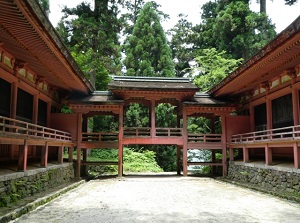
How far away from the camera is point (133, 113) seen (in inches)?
1198

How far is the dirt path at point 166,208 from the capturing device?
7.64 metres

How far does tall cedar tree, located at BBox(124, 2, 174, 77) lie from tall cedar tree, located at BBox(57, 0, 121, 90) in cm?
230

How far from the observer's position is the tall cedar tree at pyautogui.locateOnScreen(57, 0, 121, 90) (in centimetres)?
2841

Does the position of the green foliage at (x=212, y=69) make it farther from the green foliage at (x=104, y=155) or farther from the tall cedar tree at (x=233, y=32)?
the green foliage at (x=104, y=155)

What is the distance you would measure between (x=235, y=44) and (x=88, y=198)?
86.9 ft

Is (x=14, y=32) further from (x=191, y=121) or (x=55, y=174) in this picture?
(x=191, y=121)

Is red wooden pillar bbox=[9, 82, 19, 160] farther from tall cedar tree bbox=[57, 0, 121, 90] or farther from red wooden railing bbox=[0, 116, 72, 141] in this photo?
tall cedar tree bbox=[57, 0, 121, 90]

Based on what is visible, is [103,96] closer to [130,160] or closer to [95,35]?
[130,160]

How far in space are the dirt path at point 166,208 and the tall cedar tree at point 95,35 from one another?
17.5 metres

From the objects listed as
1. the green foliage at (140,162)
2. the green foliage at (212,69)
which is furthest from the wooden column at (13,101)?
the green foliage at (212,69)

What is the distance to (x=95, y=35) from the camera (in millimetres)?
29406

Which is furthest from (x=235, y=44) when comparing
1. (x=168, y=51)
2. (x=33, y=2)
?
(x=33, y=2)

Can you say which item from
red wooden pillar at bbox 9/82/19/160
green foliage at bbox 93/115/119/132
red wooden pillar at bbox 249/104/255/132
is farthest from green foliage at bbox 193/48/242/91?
red wooden pillar at bbox 9/82/19/160

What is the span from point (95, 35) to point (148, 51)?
654 cm
